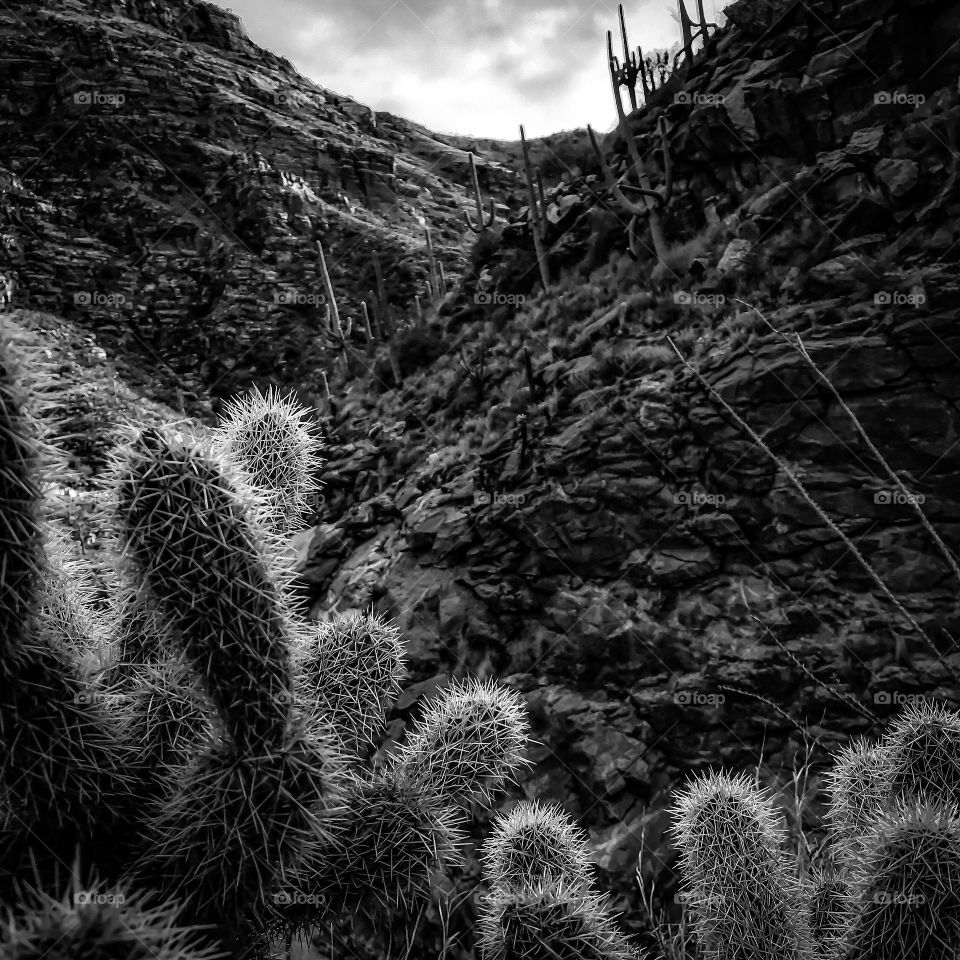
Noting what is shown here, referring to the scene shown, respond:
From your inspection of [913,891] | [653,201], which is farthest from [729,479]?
[653,201]

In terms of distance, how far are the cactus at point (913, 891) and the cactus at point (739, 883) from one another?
442 millimetres

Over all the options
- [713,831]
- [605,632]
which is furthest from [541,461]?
[713,831]

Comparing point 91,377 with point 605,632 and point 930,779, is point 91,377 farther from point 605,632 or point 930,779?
point 930,779

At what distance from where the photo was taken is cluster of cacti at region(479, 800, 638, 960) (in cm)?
278

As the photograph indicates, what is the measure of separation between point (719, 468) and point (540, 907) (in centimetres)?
588

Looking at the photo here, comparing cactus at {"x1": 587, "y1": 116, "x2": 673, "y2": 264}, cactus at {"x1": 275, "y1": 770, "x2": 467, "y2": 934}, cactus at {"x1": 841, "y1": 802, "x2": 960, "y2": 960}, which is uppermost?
cactus at {"x1": 587, "y1": 116, "x2": 673, "y2": 264}

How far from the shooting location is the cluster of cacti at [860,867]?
8.68 feet

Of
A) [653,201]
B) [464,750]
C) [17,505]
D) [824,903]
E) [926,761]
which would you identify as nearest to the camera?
[17,505]

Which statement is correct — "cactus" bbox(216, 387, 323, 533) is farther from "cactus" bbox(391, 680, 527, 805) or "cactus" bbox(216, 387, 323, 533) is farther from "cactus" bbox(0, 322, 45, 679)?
"cactus" bbox(0, 322, 45, 679)

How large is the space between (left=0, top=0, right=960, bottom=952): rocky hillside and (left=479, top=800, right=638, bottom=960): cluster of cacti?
331 centimetres

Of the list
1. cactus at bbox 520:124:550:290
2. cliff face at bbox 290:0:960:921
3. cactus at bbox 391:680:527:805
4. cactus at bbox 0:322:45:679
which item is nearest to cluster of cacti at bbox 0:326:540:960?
cactus at bbox 0:322:45:679

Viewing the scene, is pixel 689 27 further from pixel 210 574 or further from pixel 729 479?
pixel 210 574

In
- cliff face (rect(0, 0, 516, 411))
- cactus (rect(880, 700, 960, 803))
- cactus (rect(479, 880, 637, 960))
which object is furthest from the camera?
cliff face (rect(0, 0, 516, 411))

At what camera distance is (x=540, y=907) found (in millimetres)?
2801
